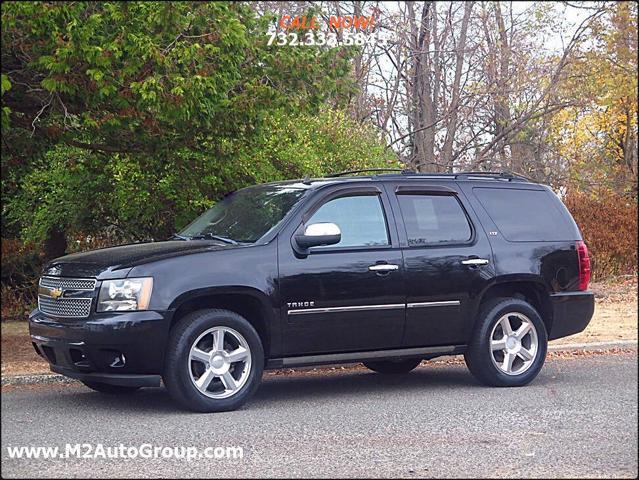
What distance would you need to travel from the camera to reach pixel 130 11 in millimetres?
9453

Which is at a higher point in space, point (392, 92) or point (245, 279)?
point (392, 92)

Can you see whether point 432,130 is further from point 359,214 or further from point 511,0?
point 359,214

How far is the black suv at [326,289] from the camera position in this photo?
7.87 meters

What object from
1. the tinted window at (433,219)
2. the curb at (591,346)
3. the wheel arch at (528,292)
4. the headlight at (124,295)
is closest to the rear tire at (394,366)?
the wheel arch at (528,292)

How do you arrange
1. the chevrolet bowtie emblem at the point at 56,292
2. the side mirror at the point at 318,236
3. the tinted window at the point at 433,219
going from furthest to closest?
the tinted window at the point at 433,219 < the side mirror at the point at 318,236 < the chevrolet bowtie emblem at the point at 56,292

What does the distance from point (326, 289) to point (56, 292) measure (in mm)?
2232

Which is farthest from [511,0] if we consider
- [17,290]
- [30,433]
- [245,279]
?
[30,433]

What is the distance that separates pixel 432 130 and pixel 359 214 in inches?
604

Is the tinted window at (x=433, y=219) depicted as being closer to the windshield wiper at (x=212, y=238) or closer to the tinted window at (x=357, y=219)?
the tinted window at (x=357, y=219)

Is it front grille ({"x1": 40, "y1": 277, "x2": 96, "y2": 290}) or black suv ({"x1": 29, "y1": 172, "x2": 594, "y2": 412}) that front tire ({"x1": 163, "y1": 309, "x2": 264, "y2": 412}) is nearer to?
black suv ({"x1": 29, "y1": 172, "x2": 594, "y2": 412})

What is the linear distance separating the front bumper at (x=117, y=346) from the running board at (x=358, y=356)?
1.05 metres

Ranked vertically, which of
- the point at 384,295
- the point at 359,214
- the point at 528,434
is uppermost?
the point at 359,214

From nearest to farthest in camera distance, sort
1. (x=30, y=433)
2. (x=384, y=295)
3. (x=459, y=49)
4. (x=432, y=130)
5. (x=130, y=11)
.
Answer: (x=30, y=433) → (x=384, y=295) → (x=130, y=11) → (x=459, y=49) → (x=432, y=130)

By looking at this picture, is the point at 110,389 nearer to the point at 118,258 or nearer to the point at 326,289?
the point at 118,258
